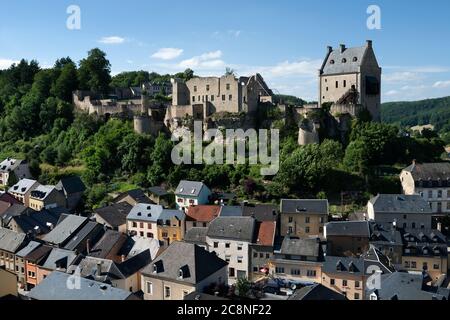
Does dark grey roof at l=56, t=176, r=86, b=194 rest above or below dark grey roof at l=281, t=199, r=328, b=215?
above

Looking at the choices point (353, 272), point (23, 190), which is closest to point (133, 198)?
point (23, 190)

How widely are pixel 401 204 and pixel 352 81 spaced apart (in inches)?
682

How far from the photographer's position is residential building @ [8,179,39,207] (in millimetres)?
46125

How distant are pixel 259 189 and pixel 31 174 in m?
28.4

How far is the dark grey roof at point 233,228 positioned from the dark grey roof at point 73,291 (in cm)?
1142

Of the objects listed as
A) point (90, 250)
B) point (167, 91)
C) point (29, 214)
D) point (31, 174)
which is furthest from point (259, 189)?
point (167, 91)

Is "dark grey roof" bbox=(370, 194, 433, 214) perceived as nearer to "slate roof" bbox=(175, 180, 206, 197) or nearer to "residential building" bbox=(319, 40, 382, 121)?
"residential building" bbox=(319, 40, 382, 121)

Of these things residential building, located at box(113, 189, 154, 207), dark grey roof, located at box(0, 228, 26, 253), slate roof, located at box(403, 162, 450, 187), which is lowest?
dark grey roof, located at box(0, 228, 26, 253)

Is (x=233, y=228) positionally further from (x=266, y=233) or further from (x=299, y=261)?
(x=299, y=261)

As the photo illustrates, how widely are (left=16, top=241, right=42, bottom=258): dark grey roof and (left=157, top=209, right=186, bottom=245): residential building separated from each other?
8555mm

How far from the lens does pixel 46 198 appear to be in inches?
1721

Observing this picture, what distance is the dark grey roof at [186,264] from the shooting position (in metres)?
22.8

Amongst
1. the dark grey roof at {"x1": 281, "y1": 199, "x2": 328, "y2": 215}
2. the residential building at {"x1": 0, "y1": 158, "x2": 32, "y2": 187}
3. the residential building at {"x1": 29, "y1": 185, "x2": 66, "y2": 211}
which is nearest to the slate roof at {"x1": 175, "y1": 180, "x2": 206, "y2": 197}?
the dark grey roof at {"x1": 281, "y1": 199, "x2": 328, "y2": 215}

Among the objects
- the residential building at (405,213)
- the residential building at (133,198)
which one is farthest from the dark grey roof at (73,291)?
the residential building at (405,213)
